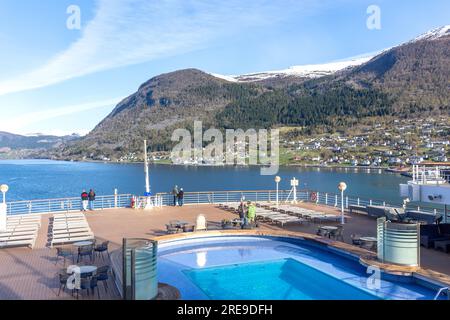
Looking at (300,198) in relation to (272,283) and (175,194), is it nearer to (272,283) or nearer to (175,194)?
(175,194)

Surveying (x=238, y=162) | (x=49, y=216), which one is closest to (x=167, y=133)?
(x=238, y=162)

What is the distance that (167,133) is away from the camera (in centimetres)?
16800

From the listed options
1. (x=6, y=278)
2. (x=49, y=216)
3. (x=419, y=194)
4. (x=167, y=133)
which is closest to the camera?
(x=6, y=278)

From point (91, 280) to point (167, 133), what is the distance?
162427 mm

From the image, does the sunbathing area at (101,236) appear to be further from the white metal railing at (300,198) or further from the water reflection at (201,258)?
the water reflection at (201,258)

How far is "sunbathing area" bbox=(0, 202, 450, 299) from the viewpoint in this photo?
25.4 feet

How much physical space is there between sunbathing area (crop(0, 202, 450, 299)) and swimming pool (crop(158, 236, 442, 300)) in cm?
91

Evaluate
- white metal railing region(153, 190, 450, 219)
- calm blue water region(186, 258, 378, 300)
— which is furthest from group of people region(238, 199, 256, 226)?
calm blue water region(186, 258, 378, 300)

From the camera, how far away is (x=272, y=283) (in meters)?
9.47

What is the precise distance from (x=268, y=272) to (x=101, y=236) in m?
5.64

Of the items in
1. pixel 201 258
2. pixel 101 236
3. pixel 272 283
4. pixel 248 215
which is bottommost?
pixel 272 283

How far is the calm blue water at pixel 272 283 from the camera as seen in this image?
859 centimetres

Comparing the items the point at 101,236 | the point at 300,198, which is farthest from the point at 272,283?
the point at 300,198
